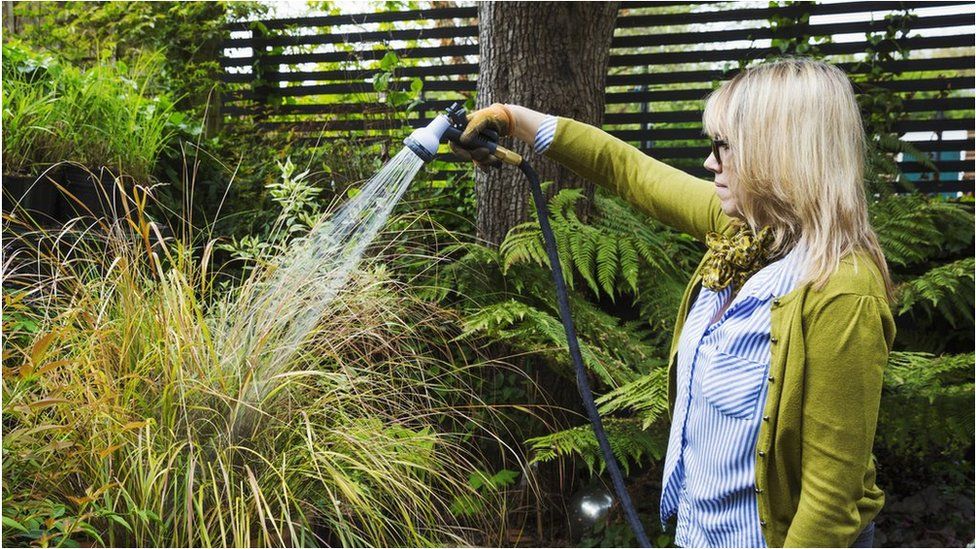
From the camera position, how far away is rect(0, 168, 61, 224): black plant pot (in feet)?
9.56

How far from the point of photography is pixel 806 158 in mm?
1320

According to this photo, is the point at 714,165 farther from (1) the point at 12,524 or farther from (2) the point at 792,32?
(2) the point at 792,32

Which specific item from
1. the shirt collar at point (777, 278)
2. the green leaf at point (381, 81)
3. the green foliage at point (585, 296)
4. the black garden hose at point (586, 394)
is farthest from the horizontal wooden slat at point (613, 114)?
the shirt collar at point (777, 278)

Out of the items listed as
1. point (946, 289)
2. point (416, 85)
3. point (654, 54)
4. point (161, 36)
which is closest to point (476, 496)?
point (946, 289)

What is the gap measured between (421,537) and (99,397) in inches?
33.9

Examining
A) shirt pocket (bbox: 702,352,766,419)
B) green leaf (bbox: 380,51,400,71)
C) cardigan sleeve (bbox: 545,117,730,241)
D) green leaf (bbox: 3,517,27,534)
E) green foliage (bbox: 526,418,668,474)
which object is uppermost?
green leaf (bbox: 380,51,400,71)

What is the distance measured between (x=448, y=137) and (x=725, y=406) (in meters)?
0.79

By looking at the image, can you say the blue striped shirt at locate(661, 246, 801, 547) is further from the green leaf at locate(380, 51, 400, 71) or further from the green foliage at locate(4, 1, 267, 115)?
the green foliage at locate(4, 1, 267, 115)

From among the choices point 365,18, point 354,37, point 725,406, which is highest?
point 365,18

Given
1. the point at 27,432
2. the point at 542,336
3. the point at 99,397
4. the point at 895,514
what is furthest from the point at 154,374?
the point at 895,514

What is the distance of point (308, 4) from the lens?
5.02 m

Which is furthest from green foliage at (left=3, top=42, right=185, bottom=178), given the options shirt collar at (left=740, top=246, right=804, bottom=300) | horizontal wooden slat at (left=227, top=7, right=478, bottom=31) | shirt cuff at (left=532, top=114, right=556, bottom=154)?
shirt collar at (left=740, top=246, right=804, bottom=300)

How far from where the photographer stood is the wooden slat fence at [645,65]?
4.28 metres

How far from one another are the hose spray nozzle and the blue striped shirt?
56cm
